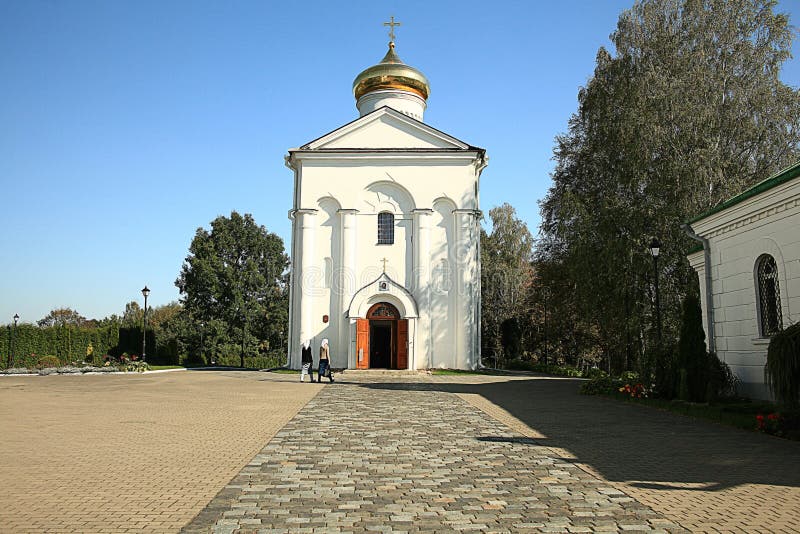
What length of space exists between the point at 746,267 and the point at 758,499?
8861 millimetres

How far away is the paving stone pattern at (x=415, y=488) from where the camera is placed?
5.21 meters

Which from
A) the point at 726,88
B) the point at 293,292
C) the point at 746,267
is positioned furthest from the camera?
the point at 293,292

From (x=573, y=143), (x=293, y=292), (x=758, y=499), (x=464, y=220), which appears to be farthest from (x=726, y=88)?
(x=758, y=499)

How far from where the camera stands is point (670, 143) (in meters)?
22.5

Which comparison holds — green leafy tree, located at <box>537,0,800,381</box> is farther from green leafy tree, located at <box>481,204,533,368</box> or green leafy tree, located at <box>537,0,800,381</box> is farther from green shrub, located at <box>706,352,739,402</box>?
green leafy tree, located at <box>481,204,533,368</box>

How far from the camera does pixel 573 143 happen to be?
2916 centimetres

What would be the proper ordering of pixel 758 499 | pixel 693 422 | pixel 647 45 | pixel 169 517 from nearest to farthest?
1. pixel 169 517
2. pixel 758 499
3. pixel 693 422
4. pixel 647 45

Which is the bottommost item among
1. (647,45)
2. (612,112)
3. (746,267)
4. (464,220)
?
(746,267)

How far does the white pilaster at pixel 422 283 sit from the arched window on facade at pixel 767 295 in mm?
15811

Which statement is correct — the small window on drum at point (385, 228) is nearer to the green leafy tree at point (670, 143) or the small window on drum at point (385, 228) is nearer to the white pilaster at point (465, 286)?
the white pilaster at point (465, 286)

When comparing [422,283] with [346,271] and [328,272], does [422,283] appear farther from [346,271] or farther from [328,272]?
[328,272]

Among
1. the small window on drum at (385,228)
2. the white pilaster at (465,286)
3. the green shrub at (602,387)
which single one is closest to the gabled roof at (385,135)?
the small window on drum at (385,228)

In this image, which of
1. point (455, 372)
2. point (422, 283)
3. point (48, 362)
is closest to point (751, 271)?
point (455, 372)

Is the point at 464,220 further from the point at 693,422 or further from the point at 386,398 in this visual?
the point at 693,422
